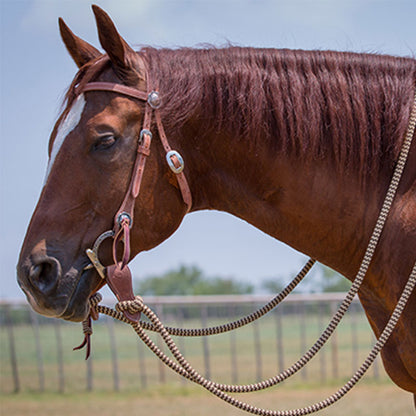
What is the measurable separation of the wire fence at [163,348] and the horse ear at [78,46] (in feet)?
45.4

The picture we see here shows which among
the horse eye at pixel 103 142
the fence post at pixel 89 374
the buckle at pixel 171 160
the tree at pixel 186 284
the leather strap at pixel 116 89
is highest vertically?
the leather strap at pixel 116 89

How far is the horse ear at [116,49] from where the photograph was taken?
2393 millimetres

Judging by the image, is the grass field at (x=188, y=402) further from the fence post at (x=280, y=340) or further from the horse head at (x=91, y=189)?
the horse head at (x=91, y=189)

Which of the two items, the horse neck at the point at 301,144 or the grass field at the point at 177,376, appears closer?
the horse neck at the point at 301,144

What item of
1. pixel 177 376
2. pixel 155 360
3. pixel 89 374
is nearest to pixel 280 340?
pixel 177 376

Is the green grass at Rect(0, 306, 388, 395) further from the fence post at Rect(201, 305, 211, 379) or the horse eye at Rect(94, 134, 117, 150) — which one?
the horse eye at Rect(94, 134, 117, 150)

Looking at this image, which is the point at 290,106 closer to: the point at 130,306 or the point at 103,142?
the point at 103,142

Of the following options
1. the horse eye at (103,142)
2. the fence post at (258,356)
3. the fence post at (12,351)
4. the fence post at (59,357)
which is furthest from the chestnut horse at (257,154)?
the fence post at (12,351)

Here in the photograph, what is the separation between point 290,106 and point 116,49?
804 mm

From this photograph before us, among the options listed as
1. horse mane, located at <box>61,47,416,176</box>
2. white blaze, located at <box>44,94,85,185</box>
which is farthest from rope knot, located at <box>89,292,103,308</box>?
horse mane, located at <box>61,47,416,176</box>

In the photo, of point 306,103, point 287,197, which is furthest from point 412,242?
point 306,103

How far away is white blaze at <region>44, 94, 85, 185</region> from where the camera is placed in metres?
2.40

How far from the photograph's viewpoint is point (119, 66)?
8.16 feet

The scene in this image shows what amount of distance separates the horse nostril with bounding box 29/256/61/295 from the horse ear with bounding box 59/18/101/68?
3.31ft
